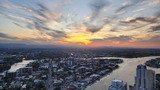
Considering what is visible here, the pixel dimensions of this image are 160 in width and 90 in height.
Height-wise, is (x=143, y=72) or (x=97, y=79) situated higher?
(x=143, y=72)

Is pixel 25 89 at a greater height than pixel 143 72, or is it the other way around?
pixel 143 72

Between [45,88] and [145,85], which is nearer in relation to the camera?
[145,85]

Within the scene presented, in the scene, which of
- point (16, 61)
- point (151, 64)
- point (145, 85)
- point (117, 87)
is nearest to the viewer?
point (117, 87)

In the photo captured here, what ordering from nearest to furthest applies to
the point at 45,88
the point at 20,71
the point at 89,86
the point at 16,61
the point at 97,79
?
the point at 45,88 < the point at 89,86 < the point at 97,79 < the point at 20,71 < the point at 16,61

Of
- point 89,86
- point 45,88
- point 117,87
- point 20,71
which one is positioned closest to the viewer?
point 117,87

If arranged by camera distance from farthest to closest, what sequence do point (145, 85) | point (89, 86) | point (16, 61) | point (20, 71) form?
point (16, 61), point (20, 71), point (89, 86), point (145, 85)

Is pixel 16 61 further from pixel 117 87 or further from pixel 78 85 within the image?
pixel 117 87

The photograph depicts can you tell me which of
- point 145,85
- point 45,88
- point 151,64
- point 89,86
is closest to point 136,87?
point 145,85

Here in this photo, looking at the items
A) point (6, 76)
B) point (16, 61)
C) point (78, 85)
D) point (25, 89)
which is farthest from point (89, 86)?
point (16, 61)

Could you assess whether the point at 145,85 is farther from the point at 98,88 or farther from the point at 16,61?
the point at 16,61
